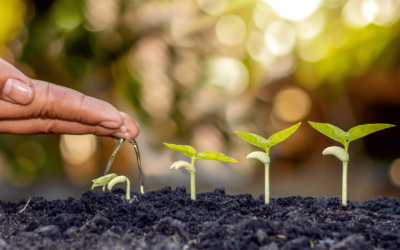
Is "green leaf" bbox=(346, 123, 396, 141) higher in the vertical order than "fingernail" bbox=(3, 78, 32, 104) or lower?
lower

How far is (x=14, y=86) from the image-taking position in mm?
819

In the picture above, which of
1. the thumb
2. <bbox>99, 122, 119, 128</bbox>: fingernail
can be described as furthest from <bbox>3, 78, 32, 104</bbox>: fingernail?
<bbox>99, 122, 119, 128</bbox>: fingernail

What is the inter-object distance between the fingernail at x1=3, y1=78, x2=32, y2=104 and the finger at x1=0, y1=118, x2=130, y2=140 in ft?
1.00

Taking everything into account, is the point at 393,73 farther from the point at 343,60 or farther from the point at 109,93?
the point at 109,93

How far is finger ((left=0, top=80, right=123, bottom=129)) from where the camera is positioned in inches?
36.5

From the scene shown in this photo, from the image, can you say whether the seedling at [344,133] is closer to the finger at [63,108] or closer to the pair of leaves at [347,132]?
the pair of leaves at [347,132]

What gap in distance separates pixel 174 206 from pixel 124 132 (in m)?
0.40

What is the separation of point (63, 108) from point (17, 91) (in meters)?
0.17

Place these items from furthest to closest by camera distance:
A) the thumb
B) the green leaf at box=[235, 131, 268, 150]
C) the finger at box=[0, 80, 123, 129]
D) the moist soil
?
1. the green leaf at box=[235, 131, 268, 150]
2. the finger at box=[0, 80, 123, 129]
3. the thumb
4. the moist soil

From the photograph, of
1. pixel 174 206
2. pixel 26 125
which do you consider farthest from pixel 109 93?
pixel 174 206

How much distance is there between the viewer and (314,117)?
179 centimetres

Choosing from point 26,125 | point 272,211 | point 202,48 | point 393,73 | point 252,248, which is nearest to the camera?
point 252,248

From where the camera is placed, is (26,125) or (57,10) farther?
(57,10)

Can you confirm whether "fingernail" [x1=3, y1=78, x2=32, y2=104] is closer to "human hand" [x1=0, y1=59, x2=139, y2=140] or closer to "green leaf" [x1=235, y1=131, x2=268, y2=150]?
"human hand" [x1=0, y1=59, x2=139, y2=140]
